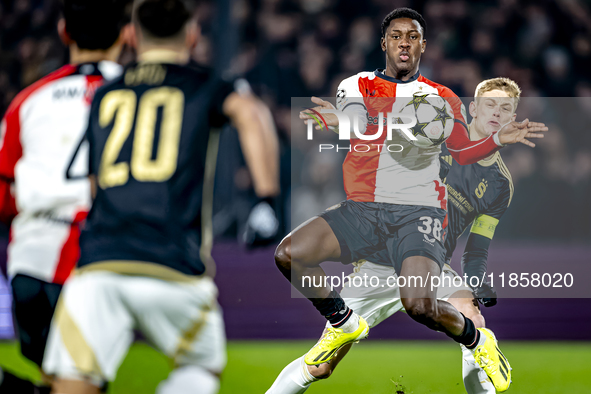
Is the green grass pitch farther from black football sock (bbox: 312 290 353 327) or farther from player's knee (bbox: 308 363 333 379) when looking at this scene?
black football sock (bbox: 312 290 353 327)

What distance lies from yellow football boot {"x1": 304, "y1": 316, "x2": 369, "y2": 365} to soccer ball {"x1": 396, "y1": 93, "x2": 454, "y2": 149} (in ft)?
3.39

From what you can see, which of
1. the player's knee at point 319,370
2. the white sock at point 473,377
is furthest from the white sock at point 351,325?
the white sock at point 473,377

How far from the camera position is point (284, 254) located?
11.0 feet

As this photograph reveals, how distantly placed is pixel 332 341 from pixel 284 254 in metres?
0.56

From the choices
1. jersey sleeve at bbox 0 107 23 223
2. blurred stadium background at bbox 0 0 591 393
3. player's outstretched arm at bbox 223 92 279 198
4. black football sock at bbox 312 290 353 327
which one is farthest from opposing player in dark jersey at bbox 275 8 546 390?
jersey sleeve at bbox 0 107 23 223

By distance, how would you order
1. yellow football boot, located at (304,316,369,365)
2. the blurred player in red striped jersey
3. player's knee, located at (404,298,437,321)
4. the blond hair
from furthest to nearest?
the blond hair, yellow football boot, located at (304,316,369,365), player's knee, located at (404,298,437,321), the blurred player in red striped jersey

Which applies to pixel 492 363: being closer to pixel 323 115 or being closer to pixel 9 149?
pixel 323 115

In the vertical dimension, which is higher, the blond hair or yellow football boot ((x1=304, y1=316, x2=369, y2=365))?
the blond hair

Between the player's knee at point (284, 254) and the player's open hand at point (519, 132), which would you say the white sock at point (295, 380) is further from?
the player's open hand at point (519, 132)

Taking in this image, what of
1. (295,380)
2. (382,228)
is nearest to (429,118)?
(382,228)

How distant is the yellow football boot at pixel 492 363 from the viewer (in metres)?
3.41

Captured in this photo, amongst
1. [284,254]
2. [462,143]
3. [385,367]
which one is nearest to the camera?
[284,254]

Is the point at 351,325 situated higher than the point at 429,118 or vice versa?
the point at 429,118

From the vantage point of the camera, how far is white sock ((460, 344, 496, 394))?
3438mm
